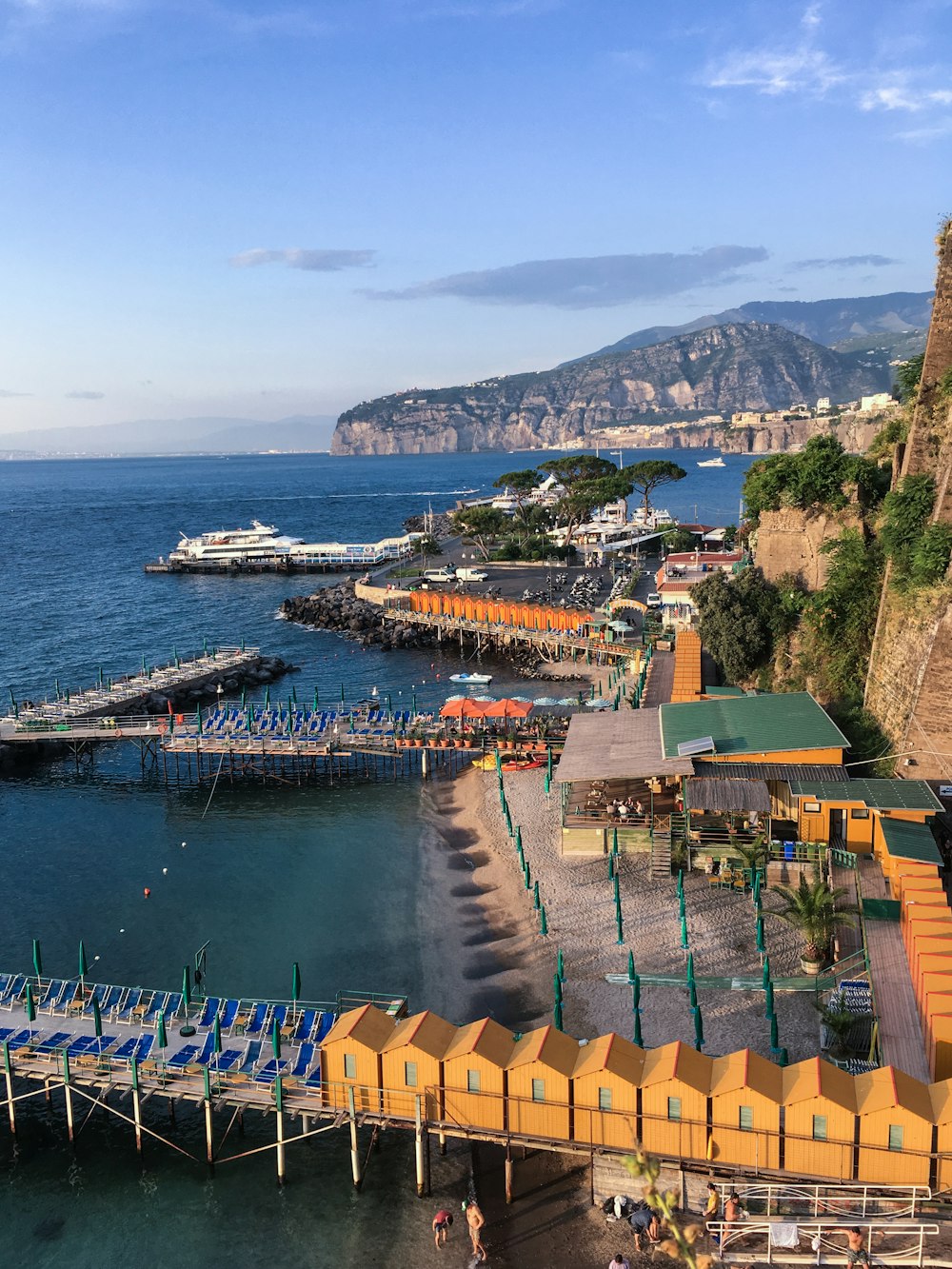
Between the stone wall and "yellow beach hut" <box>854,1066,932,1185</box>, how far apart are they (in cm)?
2886

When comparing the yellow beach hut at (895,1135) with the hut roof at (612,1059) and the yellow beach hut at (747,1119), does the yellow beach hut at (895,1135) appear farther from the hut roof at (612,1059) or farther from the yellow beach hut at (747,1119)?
the hut roof at (612,1059)

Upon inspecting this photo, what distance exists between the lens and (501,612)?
6950 centimetres

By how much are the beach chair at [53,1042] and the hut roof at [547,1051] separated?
11.2 meters

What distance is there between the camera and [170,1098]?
2380 cm

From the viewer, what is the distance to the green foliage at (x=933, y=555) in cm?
3209

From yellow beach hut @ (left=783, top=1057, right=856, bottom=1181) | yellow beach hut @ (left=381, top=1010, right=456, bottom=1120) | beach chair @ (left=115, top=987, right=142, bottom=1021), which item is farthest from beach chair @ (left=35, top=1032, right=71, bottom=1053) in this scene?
yellow beach hut @ (left=783, top=1057, right=856, bottom=1181)

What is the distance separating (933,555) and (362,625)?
52239 millimetres

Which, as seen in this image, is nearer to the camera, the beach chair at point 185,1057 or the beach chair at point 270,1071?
the beach chair at point 270,1071

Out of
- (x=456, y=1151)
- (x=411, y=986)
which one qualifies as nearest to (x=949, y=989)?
(x=456, y=1151)

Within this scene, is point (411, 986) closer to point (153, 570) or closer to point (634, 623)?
point (634, 623)

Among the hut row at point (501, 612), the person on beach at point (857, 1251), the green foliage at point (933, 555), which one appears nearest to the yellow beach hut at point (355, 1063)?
the person on beach at point (857, 1251)

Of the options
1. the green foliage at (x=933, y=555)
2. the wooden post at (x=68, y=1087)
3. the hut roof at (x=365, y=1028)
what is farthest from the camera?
the green foliage at (x=933, y=555)

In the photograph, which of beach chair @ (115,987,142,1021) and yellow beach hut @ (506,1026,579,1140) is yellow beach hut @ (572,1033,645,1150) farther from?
beach chair @ (115,987,142,1021)

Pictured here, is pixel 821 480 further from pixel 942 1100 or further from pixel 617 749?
pixel 942 1100
